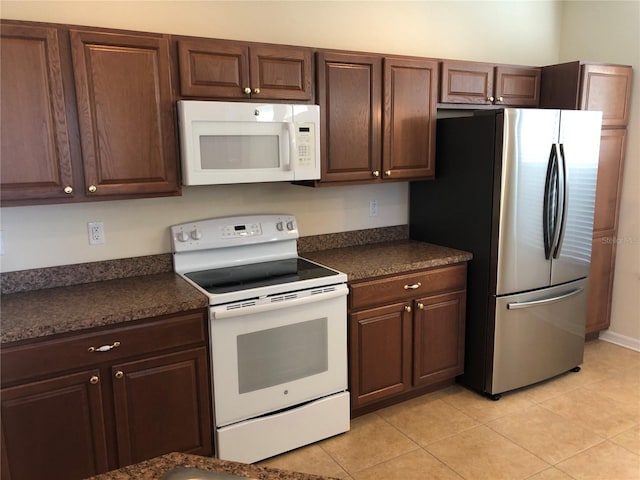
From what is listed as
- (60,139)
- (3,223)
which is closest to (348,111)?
(60,139)

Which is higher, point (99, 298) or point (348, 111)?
Result: point (348, 111)

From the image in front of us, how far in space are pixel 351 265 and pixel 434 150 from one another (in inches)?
37.3

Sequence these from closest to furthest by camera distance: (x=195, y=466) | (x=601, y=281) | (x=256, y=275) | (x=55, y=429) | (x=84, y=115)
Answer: (x=195, y=466) → (x=55, y=429) → (x=84, y=115) → (x=256, y=275) → (x=601, y=281)

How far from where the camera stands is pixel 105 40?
2117 mm

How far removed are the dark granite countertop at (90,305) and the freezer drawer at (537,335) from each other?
5.93 ft

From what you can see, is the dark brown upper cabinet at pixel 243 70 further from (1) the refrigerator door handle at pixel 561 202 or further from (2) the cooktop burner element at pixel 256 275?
(1) the refrigerator door handle at pixel 561 202

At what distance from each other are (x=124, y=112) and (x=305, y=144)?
88 cm

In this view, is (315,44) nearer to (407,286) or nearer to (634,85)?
(407,286)

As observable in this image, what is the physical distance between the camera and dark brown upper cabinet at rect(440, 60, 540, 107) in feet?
10.2

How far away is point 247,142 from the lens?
2453mm

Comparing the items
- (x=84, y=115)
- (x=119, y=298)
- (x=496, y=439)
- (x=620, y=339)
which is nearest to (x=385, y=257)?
(x=496, y=439)

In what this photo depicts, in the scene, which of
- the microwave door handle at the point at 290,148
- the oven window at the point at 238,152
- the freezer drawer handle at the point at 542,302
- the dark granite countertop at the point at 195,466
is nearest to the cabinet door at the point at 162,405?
the oven window at the point at 238,152

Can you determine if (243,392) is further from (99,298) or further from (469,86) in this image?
(469,86)

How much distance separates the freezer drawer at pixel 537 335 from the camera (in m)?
2.98
